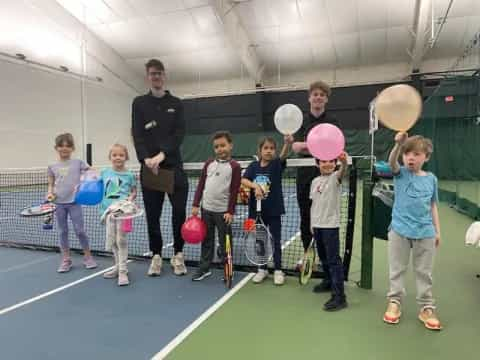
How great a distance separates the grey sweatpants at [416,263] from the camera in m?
2.39

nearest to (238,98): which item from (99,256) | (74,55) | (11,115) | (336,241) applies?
(74,55)

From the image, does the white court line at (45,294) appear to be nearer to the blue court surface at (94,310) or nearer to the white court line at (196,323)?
the blue court surface at (94,310)

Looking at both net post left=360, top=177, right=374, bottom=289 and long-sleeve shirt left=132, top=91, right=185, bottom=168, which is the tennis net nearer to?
net post left=360, top=177, right=374, bottom=289

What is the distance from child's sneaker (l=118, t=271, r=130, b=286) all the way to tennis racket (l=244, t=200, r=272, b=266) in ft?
3.71

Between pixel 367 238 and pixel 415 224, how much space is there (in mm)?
675

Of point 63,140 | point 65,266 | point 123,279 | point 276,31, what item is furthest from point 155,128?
point 276,31

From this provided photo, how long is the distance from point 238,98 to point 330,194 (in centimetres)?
1482

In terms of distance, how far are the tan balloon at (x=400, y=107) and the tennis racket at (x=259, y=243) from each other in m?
1.28

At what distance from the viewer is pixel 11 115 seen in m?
12.2

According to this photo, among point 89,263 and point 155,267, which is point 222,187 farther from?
point 89,263

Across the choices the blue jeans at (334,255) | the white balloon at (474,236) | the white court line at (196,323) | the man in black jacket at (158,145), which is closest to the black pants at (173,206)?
the man in black jacket at (158,145)

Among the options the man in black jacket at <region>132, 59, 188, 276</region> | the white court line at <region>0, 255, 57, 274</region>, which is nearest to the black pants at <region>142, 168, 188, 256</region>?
the man in black jacket at <region>132, 59, 188, 276</region>

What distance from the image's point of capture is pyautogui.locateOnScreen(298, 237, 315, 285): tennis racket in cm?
306

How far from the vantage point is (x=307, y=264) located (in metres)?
3.12
